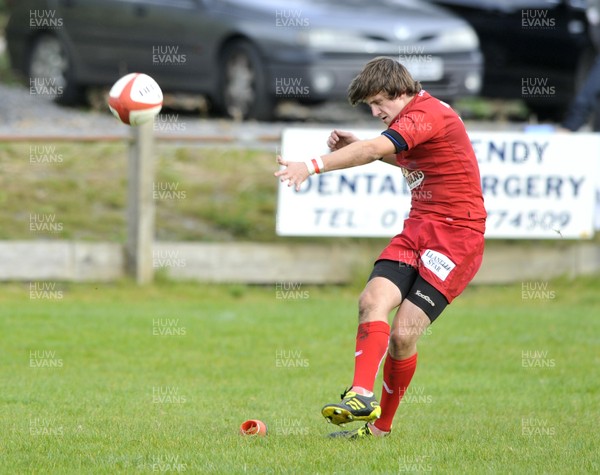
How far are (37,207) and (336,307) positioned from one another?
3896 mm

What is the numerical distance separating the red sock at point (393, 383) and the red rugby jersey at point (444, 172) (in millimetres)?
814

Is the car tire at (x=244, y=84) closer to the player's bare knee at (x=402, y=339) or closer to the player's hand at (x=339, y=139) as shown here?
the player's hand at (x=339, y=139)

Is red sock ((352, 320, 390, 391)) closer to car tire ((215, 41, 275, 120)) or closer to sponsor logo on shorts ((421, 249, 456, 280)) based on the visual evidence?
sponsor logo on shorts ((421, 249, 456, 280))

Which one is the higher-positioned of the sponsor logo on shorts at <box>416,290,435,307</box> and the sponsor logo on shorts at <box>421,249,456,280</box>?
the sponsor logo on shorts at <box>421,249,456,280</box>

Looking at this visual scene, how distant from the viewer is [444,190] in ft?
21.9

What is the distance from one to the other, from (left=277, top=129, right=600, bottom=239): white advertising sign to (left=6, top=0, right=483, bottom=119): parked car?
3.41 meters

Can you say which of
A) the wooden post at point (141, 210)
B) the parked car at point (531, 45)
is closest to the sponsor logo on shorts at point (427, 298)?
the wooden post at point (141, 210)

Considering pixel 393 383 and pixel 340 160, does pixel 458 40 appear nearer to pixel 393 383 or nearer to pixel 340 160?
pixel 393 383

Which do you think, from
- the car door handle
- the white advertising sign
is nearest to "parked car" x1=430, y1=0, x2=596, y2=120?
the car door handle

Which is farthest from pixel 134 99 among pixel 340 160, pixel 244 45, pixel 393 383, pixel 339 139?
pixel 244 45

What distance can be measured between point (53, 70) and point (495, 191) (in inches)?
Result: 312

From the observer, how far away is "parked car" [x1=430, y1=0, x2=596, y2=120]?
722 inches

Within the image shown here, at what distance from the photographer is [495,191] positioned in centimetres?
1295

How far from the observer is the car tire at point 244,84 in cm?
1603
